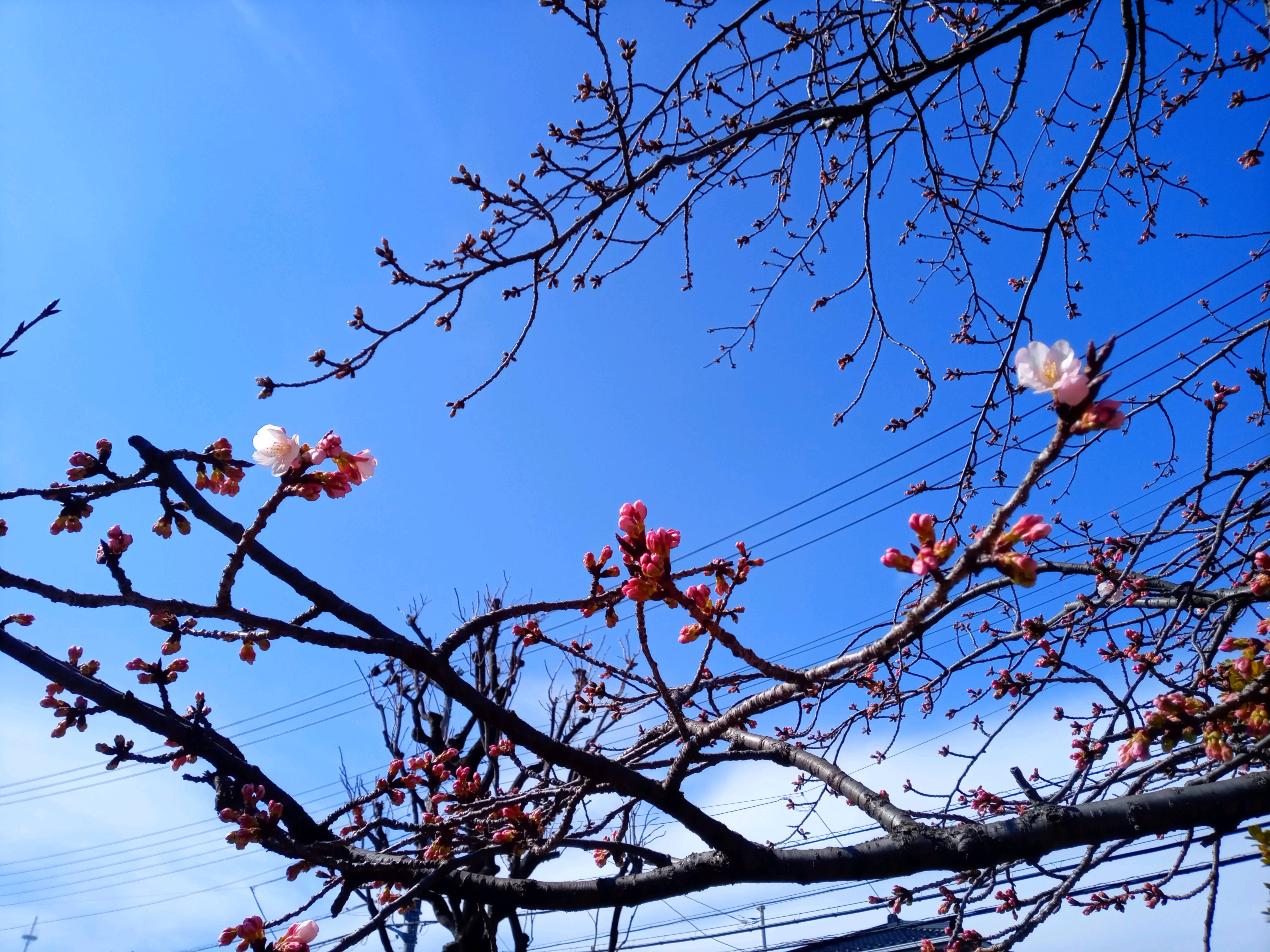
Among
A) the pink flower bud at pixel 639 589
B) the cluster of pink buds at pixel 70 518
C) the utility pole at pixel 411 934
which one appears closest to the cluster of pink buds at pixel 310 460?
the cluster of pink buds at pixel 70 518

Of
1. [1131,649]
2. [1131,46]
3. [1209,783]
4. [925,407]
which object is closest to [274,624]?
[1209,783]

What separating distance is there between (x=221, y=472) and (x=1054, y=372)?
65.0 inches

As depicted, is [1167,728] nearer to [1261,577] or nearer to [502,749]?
[1261,577]

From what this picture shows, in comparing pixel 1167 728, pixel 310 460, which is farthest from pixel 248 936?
pixel 1167 728

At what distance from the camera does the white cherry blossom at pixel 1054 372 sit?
2.72ft

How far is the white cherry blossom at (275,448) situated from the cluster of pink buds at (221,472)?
0.39 feet

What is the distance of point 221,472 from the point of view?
153cm

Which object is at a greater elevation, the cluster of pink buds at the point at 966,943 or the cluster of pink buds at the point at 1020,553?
the cluster of pink buds at the point at 1020,553

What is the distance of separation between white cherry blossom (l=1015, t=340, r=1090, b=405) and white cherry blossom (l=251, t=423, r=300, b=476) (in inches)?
54.0

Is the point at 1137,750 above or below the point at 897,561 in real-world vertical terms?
below

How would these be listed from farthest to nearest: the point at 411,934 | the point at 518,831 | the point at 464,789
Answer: the point at 411,934
the point at 464,789
the point at 518,831

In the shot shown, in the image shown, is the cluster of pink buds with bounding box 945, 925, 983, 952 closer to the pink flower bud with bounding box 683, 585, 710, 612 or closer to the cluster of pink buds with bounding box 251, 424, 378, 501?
the pink flower bud with bounding box 683, 585, 710, 612

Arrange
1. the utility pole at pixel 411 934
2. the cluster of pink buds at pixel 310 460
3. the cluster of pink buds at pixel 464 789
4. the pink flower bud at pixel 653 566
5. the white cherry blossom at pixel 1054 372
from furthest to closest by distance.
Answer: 1. the utility pole at pixel 411 934
2. the cluster of pink buds at pixel 464 789
3. the cluster of pink buds at pixel 310 460
4. the pink flower bud at pixel 653 566
5. the white cherry blossom at pixel 1054 372

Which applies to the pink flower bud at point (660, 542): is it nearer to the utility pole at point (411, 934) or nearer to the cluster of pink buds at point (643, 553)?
the cluster of pink buds at point (643, 553)
